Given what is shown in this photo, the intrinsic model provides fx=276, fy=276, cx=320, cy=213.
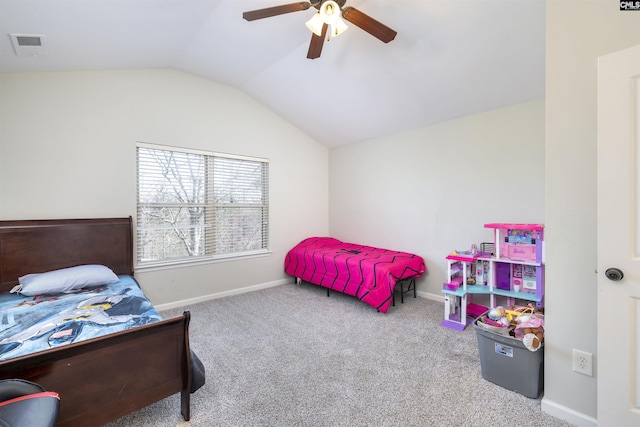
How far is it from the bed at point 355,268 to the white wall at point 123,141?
1.36 ft

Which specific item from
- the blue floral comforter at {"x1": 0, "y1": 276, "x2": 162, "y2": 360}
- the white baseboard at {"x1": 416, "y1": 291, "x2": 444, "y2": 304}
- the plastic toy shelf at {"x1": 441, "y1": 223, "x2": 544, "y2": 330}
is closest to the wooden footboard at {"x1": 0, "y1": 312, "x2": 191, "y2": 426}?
the blue floral comforter at {"x1": 0, "y1": 276, "x2": 162, "y2": 360}

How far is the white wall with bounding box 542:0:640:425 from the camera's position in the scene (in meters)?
1.40

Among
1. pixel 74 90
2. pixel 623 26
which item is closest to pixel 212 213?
pixel 74 90

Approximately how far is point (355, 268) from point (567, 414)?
2030 mm

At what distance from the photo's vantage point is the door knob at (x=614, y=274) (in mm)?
1231

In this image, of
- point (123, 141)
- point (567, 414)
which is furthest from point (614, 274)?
point (123, 141)

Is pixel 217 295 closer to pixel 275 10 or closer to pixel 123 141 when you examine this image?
pixel 123 141

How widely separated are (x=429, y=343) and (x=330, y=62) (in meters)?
2.88

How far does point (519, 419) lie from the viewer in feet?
5.06

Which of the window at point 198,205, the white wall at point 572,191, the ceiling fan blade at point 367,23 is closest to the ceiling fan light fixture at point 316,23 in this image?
the ceiling fan blade at point 367,23

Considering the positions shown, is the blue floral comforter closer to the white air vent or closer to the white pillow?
the white pillow

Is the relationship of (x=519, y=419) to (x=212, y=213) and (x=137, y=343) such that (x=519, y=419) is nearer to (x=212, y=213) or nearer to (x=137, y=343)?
(x=137, y=343)

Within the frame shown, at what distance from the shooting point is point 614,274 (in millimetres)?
1243

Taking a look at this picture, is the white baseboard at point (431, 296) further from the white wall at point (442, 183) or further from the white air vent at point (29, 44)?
the white air vent at point (29, 44)
